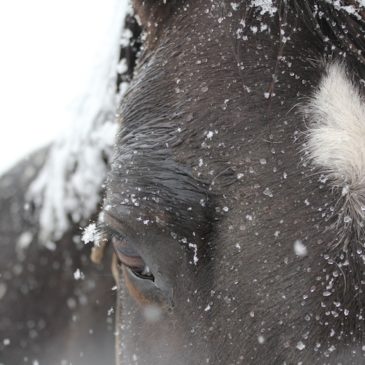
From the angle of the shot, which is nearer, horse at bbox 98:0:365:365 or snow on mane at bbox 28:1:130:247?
horse at bbox 98:0:365:365

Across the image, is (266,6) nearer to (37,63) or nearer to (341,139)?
(341,139)

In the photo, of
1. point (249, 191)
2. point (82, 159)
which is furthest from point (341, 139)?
point (82, 159)

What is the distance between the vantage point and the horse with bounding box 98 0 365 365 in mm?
904

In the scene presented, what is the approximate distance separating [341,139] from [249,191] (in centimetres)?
16

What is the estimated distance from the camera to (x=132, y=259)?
110 cm

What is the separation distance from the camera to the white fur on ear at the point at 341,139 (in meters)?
0.91

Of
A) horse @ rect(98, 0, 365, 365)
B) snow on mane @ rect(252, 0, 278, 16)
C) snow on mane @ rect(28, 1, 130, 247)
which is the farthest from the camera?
snow on mane @ rect(28, 1, 130, 247)

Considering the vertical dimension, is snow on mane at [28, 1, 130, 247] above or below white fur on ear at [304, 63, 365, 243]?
above

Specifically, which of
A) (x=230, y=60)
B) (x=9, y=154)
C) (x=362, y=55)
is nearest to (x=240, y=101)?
(x=230, y=60)

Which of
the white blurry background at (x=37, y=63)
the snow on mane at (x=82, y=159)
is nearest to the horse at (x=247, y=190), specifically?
the snow on mane at (x=82, y=159)

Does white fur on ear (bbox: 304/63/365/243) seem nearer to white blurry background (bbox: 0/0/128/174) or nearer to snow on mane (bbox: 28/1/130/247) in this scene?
snow on mane (bbox: 28/1/130/247)

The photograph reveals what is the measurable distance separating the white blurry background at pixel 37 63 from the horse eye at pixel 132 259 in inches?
55.4

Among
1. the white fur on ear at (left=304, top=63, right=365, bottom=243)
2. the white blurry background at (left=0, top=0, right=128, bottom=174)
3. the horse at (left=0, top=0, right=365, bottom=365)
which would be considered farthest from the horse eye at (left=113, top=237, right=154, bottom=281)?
the white blurry background at (left=0, top=0, right=128, bottom=174)

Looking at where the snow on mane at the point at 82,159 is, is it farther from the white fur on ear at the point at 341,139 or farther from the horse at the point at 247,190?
the white fur on ear at the point at 341,139
